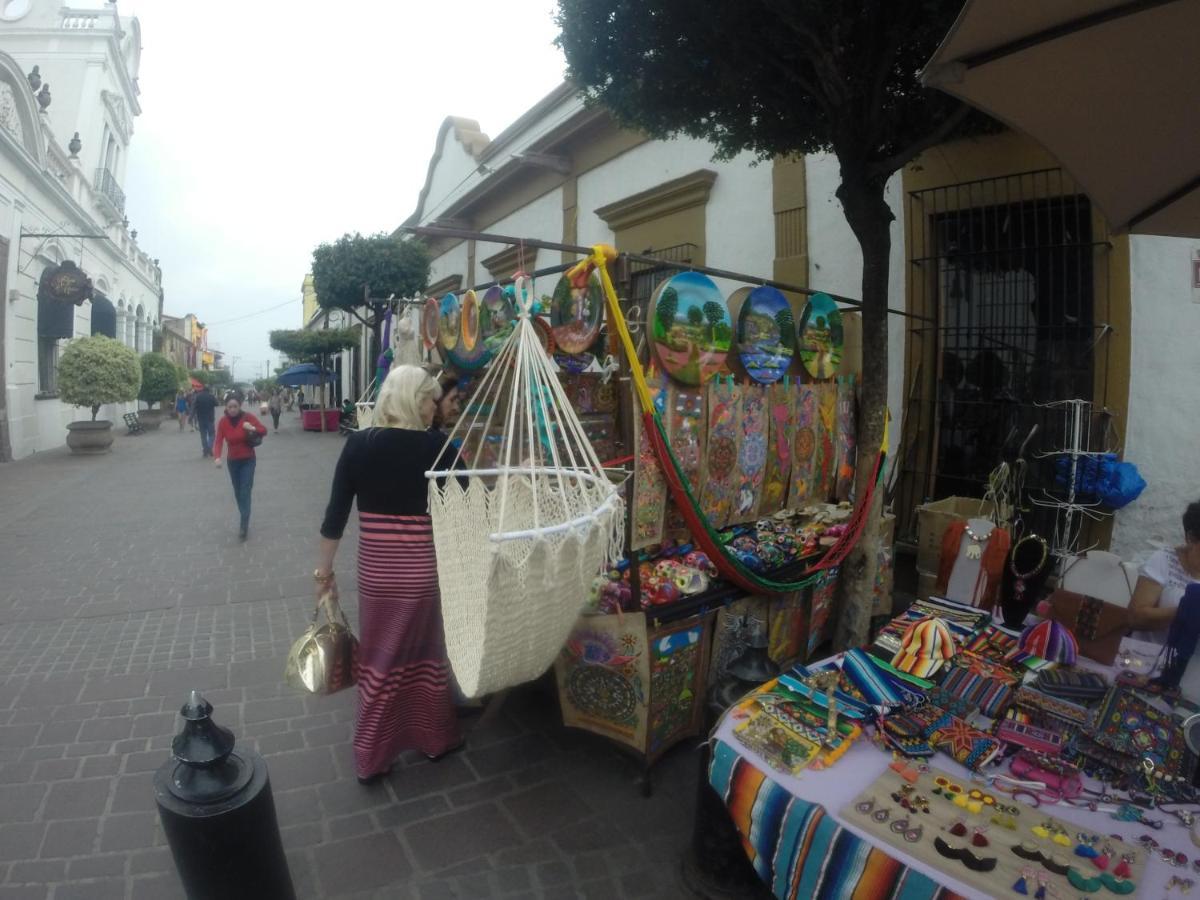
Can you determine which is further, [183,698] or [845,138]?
[183,698]

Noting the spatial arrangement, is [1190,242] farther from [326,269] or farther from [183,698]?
[326,269]

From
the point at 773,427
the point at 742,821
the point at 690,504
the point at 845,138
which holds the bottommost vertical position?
the point at 742,821

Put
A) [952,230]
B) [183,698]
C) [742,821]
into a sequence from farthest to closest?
[952,230], [183,698], [742,821]

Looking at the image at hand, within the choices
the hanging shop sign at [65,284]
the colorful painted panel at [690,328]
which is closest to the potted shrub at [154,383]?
the hanging shop sign at [65,284]

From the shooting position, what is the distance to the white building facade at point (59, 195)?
41.2 feet

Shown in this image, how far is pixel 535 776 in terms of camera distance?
301 cm

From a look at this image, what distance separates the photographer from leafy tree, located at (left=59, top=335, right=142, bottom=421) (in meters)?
13.8

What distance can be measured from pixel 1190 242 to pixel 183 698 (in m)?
6.25

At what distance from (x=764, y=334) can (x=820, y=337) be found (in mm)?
640

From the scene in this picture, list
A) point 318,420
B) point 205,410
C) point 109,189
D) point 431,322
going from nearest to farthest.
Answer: point 431,322
point 205,410
point 318,420
point 109,189

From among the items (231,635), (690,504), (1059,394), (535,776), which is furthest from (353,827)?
(1059,394)

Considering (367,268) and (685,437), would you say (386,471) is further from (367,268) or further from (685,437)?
(367,268)

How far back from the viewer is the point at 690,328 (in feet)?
10.7

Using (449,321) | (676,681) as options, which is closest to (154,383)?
(449,321)
